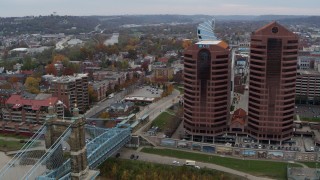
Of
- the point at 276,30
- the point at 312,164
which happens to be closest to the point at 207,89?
the point at 276,30

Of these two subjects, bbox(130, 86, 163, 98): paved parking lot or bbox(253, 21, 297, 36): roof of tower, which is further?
bbox(130, 86, 163, 98): paved parking lot

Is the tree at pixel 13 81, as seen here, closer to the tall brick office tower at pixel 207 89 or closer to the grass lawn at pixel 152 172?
the tall brick office tower at pixel 207 89

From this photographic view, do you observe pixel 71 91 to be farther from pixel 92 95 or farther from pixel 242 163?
pixel 242 163

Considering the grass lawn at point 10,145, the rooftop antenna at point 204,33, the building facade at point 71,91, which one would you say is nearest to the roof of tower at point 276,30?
the rooftop antenna at point 204,33

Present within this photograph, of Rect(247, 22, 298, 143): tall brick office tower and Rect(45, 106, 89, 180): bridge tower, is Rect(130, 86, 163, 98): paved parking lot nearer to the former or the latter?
Rect(247, 22, 298, 143): tall brick office tower

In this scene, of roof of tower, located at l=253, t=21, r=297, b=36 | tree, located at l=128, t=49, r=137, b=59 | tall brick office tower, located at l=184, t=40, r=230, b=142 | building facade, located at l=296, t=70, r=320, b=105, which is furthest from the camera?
tree, located at l=128, t=49, r=137, b=59

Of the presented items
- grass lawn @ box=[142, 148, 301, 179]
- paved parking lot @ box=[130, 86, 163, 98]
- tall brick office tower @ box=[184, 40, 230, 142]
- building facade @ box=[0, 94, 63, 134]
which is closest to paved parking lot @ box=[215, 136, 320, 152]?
tall brick office tower @ box=[184, 40, 230, 142]

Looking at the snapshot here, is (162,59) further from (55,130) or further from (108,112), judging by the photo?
(55,130)
